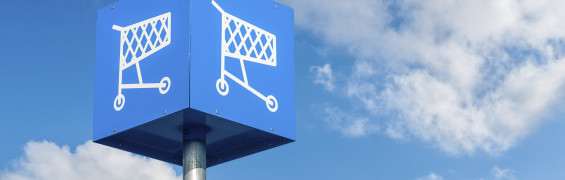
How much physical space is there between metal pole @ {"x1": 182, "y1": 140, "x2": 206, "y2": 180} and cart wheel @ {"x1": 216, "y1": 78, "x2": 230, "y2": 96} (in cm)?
101

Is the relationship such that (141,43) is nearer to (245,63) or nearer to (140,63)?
(140,63)

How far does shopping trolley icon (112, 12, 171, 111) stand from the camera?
45.2 feet

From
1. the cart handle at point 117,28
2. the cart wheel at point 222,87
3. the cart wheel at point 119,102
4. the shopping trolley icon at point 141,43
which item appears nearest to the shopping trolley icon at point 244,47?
the cart wheel at point 222,87

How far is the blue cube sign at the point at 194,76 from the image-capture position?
1330 centimetres

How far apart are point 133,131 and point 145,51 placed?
51.3 inches

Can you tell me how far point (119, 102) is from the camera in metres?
14.0

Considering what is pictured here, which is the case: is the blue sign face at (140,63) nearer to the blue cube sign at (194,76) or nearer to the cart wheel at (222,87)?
the blue cube sign at (194,76)

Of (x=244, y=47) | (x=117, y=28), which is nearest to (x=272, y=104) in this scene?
(x=244, y=47)

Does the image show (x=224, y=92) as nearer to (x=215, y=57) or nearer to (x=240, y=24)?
(x=215, y=57)

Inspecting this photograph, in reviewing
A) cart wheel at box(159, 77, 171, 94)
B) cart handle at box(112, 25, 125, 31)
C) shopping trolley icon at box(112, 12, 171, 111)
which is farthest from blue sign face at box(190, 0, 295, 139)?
cart handle at box(112, 25, 125, 31)

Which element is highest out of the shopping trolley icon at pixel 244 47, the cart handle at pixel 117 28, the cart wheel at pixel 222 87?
the cart handle at pixel 117 28

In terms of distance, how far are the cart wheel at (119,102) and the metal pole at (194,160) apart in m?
1.17

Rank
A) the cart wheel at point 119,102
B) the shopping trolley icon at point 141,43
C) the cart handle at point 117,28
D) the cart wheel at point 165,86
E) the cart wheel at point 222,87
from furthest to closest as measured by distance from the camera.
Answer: the cart handle at point 117,28 → the cart wheel at point 119,102 → the shopping trolley icon at point 141,43 → the cart wheel at point 222,87 → the cart wheel at point 165,86

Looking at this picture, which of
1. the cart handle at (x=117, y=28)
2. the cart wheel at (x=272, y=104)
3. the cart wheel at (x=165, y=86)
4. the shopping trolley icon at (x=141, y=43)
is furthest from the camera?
the cart handle at (x=117, y=28)
